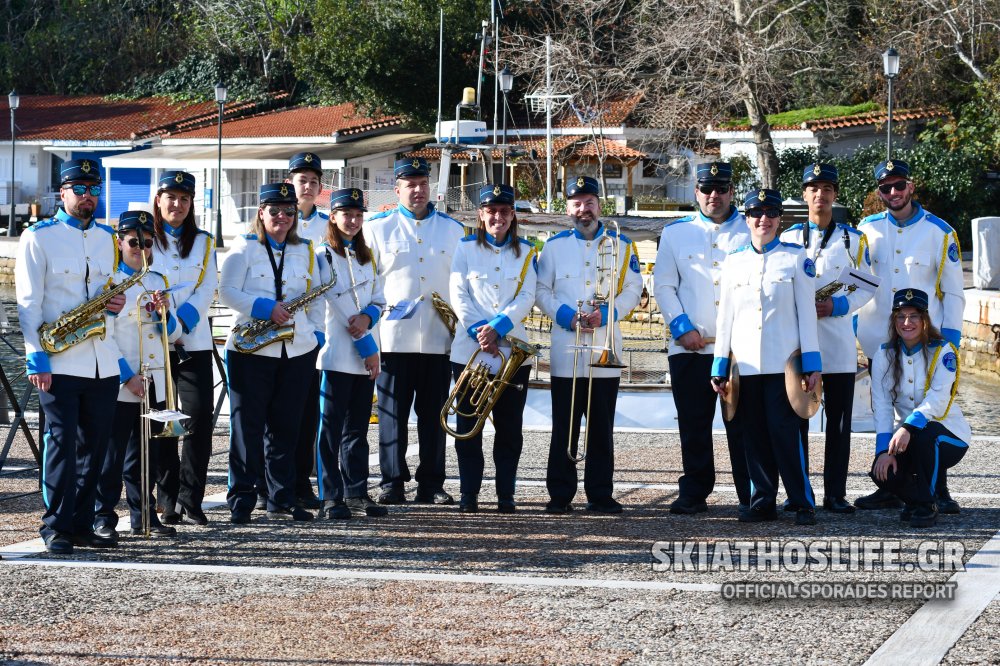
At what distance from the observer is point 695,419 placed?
9.01 meters

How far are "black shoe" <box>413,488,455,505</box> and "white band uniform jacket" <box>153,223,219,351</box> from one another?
5.96 feet

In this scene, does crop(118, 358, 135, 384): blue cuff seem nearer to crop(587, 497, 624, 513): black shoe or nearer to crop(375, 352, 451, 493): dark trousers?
crop(375, 352, 451, 493): dark trousers

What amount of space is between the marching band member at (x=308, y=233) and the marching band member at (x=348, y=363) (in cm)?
17

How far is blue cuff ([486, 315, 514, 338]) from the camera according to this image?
8.80m

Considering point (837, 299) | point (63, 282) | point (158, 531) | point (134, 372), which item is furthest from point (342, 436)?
point (837, 299)

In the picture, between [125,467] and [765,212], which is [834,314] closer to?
[765,212]

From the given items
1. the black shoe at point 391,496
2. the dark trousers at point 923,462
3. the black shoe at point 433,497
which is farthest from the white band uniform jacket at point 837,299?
the black shoe at point 391,496

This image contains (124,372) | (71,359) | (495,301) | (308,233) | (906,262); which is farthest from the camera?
(308,233)

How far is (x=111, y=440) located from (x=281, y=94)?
165 ft

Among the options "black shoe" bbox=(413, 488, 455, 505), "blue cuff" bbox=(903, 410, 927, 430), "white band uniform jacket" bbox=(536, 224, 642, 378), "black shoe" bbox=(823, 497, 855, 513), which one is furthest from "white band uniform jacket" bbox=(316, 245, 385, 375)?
"blue cuff" bbox=(903, 410, 927, 430)

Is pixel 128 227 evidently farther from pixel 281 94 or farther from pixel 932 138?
pixel 281 94

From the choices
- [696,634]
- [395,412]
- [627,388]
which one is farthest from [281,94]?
[696,634]

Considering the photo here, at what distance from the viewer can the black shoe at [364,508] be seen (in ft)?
28.6

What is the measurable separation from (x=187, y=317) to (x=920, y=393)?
4546 mm
